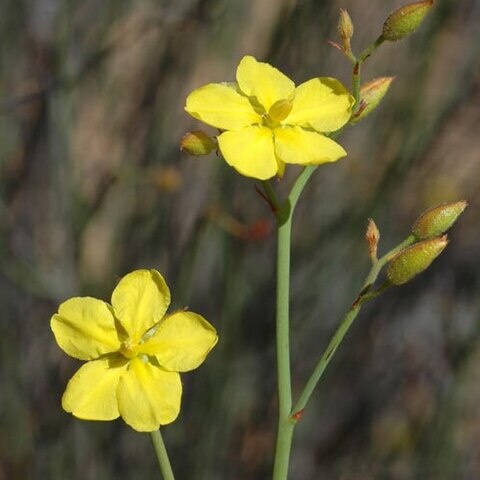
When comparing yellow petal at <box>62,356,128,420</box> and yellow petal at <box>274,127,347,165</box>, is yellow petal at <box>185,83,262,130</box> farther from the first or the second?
yellow petal at <box>62,356,128,420</box>

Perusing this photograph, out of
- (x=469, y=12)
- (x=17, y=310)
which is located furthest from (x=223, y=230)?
(x=469, y=12)

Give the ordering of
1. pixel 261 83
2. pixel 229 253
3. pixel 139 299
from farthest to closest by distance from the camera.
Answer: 1. pixel 229 253
2. pixel 261 83
3. pixel 139 299

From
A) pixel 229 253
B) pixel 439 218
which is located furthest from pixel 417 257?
pixel 229 253

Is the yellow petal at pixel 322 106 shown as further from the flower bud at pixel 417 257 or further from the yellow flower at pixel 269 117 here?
the flower bud at pixel 417 257

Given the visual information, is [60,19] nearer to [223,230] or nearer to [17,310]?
[223,230]

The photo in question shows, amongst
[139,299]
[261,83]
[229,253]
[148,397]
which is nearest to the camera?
[148,397]

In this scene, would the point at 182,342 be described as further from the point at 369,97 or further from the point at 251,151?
the point at 369,97
